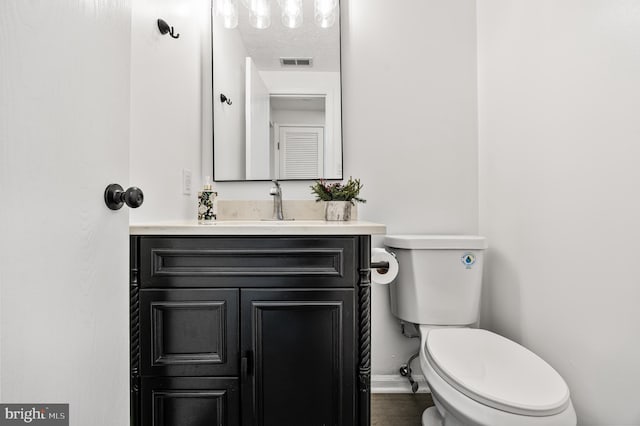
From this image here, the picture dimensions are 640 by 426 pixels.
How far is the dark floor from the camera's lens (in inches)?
55.2

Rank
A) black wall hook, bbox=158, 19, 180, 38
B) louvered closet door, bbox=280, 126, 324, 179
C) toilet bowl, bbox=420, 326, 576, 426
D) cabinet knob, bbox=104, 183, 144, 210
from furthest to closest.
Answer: louvered closet door, bbox=280, 126, 324, 179 < black wall hook, bbox=158, 19, 180, 38 < toilet bowl, bbox=420, 326, 576, 426 < cabinet knob, bbox=104, 183, 144, 210

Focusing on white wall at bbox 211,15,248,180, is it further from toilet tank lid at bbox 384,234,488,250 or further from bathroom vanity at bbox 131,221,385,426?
toilet tank lid at bbox 384,234,488,250

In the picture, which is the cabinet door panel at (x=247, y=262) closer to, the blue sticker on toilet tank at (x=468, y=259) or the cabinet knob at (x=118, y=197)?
the cabinet knob at (x=118, y=197)

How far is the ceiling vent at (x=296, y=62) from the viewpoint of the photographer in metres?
1.64

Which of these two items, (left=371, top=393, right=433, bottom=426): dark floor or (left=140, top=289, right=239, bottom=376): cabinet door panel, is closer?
(left=140, top=289, right=239, bottom=376): cabinet door panel

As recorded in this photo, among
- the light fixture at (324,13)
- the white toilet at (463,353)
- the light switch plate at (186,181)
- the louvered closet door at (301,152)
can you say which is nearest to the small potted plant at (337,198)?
the louvered closet door at (301,152)

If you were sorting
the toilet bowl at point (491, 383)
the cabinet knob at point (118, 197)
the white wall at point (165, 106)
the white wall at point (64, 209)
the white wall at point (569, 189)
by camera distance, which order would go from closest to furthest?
the white wall at point (64, 209) < the cabinet knob at point (118, 197) < the toilet bowl at point (491, 383) < the white wall at point (569, 189) < the white wall at point (165, 106)

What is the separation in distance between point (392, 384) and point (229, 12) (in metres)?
2.09

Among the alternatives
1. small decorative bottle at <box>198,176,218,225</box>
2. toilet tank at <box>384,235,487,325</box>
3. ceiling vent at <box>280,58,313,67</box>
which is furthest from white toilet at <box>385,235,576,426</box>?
ceiling vent at <box>280,58,313,67</box>

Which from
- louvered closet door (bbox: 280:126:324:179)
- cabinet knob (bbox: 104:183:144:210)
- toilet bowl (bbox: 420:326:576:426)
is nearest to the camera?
cabinet knob (bbox: 104:183:144:210)

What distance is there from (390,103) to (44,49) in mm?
1455

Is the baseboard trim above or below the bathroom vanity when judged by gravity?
below

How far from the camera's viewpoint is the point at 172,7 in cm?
136

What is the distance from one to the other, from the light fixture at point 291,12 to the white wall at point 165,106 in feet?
1.33
